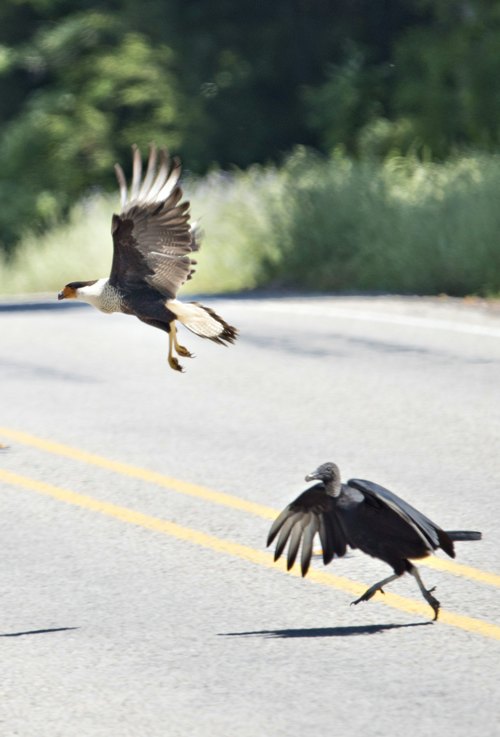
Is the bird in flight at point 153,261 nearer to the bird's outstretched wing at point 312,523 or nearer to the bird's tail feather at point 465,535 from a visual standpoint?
the bird's outstretched wing at point 312,523

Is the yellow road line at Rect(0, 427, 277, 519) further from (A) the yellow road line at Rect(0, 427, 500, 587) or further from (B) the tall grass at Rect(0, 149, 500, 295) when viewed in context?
(B) the tall grass at Rect(0, 149, 500, 295)

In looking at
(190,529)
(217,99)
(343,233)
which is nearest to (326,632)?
(190,529)

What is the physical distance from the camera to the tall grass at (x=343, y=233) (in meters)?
17.3

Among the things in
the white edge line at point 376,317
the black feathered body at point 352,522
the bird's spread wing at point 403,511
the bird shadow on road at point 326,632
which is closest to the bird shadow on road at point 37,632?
the bird shadow on road at point 326,632

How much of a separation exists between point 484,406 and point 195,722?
5824 mm

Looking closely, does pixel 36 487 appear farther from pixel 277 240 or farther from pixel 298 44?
pixel 298 44

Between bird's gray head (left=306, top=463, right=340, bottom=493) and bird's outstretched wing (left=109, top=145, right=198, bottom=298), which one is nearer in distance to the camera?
bird's outstretched wing (left=109, top=145, right=198, bottom=298)

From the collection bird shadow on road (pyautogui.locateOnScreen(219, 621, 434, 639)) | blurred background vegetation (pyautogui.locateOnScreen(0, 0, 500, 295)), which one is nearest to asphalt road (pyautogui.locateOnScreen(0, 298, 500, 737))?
bird shadow on road (pyautogui.locateOnScreen(219, 621, 434, 639))

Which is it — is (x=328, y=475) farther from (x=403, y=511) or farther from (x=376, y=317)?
(x=376, y=317)

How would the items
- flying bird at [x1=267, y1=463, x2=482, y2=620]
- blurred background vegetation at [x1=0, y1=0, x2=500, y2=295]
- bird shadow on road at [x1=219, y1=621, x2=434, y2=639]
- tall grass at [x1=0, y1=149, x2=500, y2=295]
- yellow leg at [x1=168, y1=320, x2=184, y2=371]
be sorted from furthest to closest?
1. blurred background vegetation at [x1=0, y1=0, x2=500, y2=295]
2. tall grass at [x1=0, y1=149, x2=500, y2=295]
3. bird shadow on road at [x1=219, y1=621, x2=434, y2=639]
4. flying bird at [x1=267, y1=463, x2=482, y2=620]
5. yellow leg at [x1=168, y1=320, x2=184, y2=371]

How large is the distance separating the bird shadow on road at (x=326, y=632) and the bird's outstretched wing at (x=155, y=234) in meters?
1.74

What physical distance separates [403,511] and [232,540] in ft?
6.53

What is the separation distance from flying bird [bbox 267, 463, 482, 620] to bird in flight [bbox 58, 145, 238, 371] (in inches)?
41.2

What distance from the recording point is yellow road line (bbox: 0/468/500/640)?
18.7 ft
